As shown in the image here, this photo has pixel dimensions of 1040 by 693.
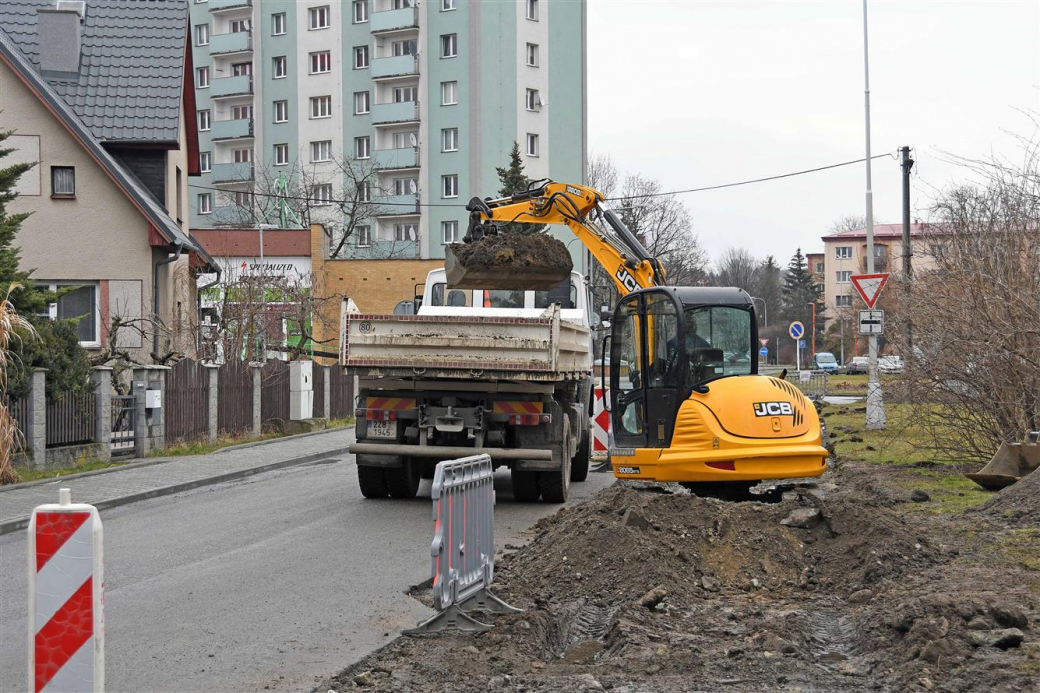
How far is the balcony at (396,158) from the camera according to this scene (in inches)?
2837

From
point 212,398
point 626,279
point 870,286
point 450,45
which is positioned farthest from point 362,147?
point 626,279

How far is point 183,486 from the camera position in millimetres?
16781

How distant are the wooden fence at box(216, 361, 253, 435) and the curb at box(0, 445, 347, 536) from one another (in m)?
2.84

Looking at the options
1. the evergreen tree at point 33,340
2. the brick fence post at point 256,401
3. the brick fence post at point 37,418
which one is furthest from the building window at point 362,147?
the brick fence post at point 37,418

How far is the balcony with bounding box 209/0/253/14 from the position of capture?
76562 mm

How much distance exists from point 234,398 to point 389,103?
50.4m

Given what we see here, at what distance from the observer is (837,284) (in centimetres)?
12706

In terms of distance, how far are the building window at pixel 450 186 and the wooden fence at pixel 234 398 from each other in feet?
151

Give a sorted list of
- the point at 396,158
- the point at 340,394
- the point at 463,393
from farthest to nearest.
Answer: the point at 396,158
the point at 340,394
the point at 463,393

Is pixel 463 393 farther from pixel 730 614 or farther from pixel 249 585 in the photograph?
pixel 730 614

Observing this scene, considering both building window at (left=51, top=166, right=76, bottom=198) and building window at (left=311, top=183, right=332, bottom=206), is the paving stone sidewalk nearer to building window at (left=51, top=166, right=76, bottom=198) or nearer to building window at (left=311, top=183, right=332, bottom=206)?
building window at (left=51, top=166, right=76, bottom=198)

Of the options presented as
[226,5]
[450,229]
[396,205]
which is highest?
[226,5]

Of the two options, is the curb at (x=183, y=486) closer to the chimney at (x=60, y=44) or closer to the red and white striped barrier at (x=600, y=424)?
the red and white striped barrier at (x=600, y=424)

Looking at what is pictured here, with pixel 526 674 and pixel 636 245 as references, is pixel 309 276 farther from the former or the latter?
pixel 526 674
